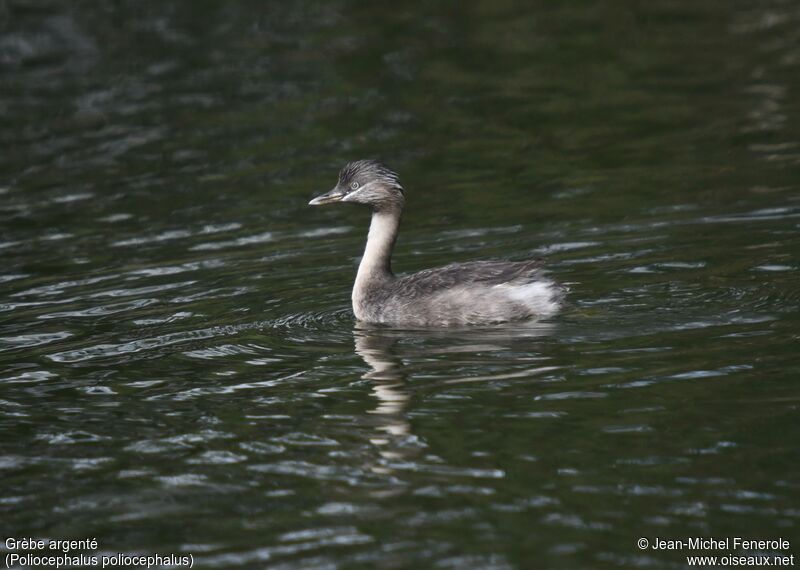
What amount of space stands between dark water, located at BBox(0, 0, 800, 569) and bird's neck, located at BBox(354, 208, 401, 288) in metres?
0.57

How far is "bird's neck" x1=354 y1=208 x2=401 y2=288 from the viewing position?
35.4ft

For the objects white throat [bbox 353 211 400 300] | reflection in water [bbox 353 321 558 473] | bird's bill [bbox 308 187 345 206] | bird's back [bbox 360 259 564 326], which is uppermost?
bird's bill [bbox 308 187 345 206]

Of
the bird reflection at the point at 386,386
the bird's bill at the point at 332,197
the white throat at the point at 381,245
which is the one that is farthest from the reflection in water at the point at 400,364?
the bird's bill at the point at 332,197

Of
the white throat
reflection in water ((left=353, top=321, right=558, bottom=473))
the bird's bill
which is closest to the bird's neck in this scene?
the white throat

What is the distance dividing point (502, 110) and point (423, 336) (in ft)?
29.8

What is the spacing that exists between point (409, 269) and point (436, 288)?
2.15 m

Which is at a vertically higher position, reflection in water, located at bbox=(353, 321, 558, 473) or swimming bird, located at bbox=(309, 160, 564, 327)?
swimming bird, located at bbox=(309, 160, 564, 327)

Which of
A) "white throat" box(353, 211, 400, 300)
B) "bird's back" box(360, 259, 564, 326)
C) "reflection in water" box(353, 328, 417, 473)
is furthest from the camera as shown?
"white throat" box(353, 211, 400, 300)

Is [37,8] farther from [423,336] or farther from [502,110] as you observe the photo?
[423,336]

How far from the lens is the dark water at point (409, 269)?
6.82m

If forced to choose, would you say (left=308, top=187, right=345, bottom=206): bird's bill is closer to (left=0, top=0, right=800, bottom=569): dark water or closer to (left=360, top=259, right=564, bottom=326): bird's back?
(left=0, top=0, right=800, bottom=569): dark water

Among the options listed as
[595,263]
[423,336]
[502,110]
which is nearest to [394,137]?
[502,110]

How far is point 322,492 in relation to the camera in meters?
7.08

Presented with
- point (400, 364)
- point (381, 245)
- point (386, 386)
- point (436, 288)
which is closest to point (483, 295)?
point (436, 288)
